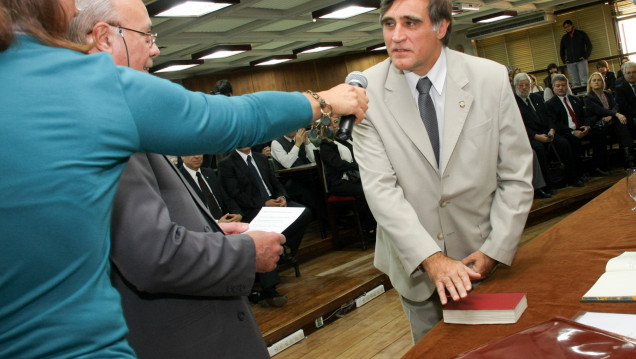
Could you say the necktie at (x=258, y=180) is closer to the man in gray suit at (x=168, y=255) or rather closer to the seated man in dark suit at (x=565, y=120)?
the man in gray suit at (x=168, y=255)

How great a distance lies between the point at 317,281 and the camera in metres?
4.79

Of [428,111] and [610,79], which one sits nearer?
[428,111]

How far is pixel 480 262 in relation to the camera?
1667mm

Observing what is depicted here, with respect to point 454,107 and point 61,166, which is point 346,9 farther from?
point 61,166

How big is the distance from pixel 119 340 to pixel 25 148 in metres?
0.32

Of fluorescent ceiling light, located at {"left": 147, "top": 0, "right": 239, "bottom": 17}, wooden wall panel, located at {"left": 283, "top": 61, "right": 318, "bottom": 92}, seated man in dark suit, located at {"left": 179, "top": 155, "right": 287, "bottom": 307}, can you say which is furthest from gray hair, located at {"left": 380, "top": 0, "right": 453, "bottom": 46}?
wooden wall panel, located at {"left": 283, "top": 61, "right": 318, "bottom": 92}

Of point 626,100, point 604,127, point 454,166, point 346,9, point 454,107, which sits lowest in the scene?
point 604,127

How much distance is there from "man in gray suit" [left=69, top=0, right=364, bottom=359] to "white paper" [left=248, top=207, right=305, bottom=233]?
0.14 meters

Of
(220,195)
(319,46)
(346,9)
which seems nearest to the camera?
(220,195)

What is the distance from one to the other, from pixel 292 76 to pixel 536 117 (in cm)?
808

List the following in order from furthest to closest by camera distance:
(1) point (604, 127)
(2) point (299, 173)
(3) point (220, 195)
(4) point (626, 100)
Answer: (4) point (626, 100), (1) point (604, 127), (2) point (299, 173), (3) point (220, 195)

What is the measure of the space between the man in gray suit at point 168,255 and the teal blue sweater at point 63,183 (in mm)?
168

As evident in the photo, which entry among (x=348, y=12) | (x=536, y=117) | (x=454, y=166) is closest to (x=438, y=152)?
(x=454, y=166)

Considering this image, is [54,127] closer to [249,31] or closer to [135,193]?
[135,193]
